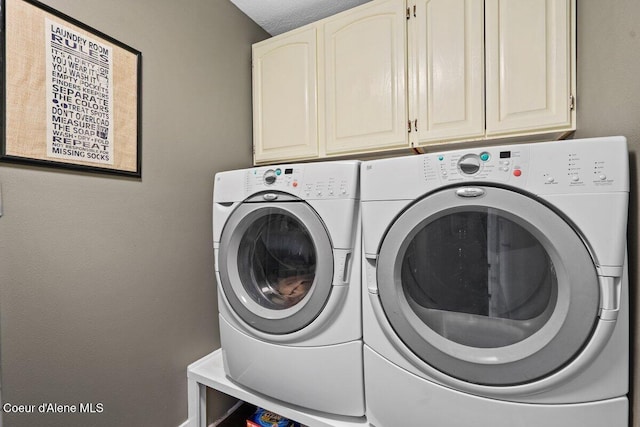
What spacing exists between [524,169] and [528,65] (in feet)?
2.00

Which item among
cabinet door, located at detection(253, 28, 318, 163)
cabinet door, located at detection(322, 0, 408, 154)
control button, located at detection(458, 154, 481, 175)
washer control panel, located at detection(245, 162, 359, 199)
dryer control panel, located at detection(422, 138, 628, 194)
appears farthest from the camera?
cabinet door, located at detection(253, 28, 318, 163)

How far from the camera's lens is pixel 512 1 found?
118cm

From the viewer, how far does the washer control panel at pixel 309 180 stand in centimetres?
110

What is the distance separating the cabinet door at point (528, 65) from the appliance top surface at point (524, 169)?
43 cm

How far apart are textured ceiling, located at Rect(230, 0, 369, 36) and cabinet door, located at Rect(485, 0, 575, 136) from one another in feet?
2.60

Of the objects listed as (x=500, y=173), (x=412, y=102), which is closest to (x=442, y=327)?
(x=500, y=173)

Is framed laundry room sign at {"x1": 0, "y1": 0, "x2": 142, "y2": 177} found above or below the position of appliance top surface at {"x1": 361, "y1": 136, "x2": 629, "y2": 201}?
above

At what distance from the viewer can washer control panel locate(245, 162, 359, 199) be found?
110 cm

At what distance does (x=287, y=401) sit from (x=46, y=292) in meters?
0.94

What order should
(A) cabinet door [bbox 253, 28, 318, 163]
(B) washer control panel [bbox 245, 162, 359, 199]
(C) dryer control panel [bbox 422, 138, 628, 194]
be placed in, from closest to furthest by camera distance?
(C) dryer control panel [bbox 422, 138, 628, 194] → (B) washer control panel [bbox 245, 162, 359, 199] → (A) cabinet door [bbox 253, 28, 318, 163]

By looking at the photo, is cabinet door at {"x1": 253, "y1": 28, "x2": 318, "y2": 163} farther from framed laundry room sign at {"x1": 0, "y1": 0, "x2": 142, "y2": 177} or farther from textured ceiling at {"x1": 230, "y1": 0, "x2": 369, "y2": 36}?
framed laundry room sign at {"x1": 0, "y1": 0, "x2": 142, "y2": 177}

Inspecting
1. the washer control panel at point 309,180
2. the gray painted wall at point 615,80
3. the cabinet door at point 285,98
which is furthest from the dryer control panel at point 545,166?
the cabinet door at point 285,98

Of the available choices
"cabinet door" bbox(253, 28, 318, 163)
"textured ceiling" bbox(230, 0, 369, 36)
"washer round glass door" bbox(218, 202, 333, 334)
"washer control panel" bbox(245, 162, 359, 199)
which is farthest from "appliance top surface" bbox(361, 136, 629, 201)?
"textured ceiling" bbox(230, 0, 369, 36)

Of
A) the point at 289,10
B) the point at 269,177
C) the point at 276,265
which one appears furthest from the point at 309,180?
the point at 289,10
